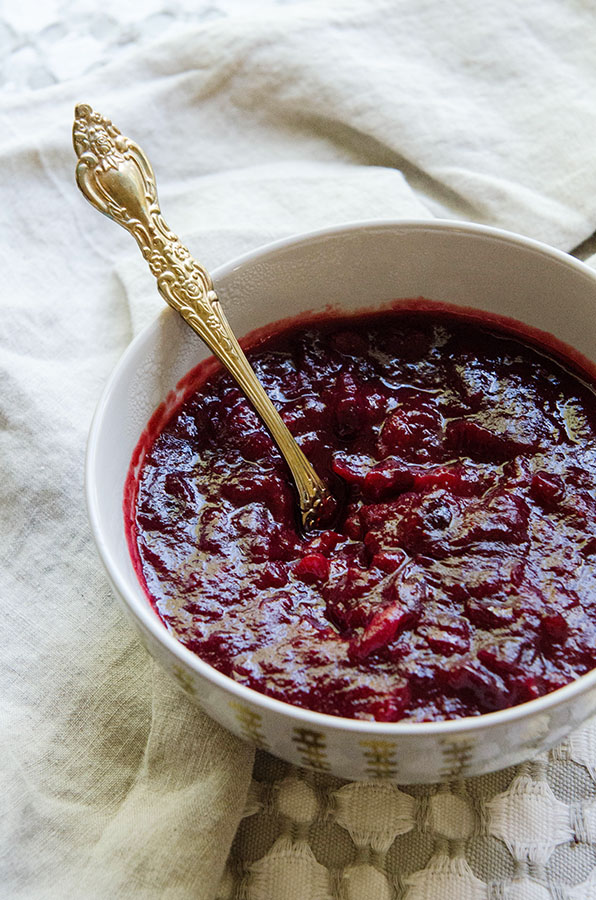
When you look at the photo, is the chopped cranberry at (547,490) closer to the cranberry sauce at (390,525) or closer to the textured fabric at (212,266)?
the cranberry sauce at (390,525)

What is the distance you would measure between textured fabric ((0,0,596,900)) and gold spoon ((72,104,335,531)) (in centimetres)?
59

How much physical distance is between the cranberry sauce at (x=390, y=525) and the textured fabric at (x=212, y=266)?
35cm

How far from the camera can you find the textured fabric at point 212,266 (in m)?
2.10

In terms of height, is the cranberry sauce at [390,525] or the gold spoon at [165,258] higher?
→ the gold spoon at [165,258]

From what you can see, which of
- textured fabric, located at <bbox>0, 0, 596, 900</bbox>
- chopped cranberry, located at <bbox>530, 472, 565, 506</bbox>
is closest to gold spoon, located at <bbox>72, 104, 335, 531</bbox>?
chopped cranberry, located at <bbox>530, 472, 565, 506</bbox>

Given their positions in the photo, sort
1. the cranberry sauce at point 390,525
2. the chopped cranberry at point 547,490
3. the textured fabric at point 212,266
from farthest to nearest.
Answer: the chopped cranberry at point 547,490, the textured fabric at point 212,266, the cranberry sauce at point 390,525

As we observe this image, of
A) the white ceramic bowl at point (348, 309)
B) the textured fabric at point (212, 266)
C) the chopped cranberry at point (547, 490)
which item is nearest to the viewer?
the white ceramic bowl at point (348, 309)

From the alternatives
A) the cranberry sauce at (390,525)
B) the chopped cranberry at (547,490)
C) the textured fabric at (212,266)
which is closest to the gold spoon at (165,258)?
the cranberry sauce at (390,525)

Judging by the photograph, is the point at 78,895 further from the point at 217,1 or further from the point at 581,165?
the point at 217,1

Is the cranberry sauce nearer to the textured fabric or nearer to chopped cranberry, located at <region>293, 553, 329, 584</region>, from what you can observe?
chopped cranberry, located at <region>293, 553, 329, 584</region>

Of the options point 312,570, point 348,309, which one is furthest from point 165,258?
point 312,570

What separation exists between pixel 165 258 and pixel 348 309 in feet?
1.91

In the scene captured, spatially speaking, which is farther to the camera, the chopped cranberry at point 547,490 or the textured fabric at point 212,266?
the chopped cranberry at point 547,490

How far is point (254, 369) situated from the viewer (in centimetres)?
258
